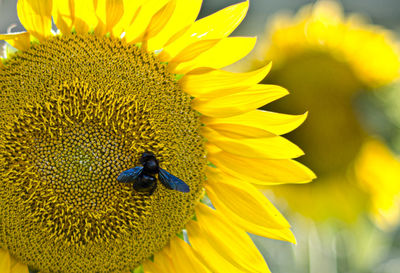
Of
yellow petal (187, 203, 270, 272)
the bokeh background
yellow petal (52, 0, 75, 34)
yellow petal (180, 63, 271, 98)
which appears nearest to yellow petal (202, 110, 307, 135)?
yellow petal (180, 63, 271, 98)

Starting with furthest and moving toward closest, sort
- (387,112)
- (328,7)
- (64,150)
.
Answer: (328,7)
(387,112)
(64,150)

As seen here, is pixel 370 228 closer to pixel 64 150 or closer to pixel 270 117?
pixel 270 117

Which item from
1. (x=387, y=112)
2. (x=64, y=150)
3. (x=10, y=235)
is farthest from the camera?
(x=387, y=112)

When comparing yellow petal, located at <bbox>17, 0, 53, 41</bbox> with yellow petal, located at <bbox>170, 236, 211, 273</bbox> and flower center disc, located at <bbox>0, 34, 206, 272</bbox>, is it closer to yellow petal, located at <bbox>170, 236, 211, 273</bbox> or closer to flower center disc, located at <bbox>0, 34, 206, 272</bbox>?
flower center disc, located at <bbox>0, 34, 206, 272</bbox>

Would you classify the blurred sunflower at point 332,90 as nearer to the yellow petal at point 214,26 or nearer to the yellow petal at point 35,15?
the yellow petal at point 214,26

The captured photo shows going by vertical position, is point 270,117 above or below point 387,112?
below

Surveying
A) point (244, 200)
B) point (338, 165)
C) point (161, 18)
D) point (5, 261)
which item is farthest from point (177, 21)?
point (338, 165)

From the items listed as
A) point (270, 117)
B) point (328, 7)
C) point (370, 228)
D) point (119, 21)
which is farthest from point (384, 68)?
point (119, 21)

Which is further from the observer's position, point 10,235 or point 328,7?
point 328,7

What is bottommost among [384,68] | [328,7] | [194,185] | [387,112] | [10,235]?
[10,235]
